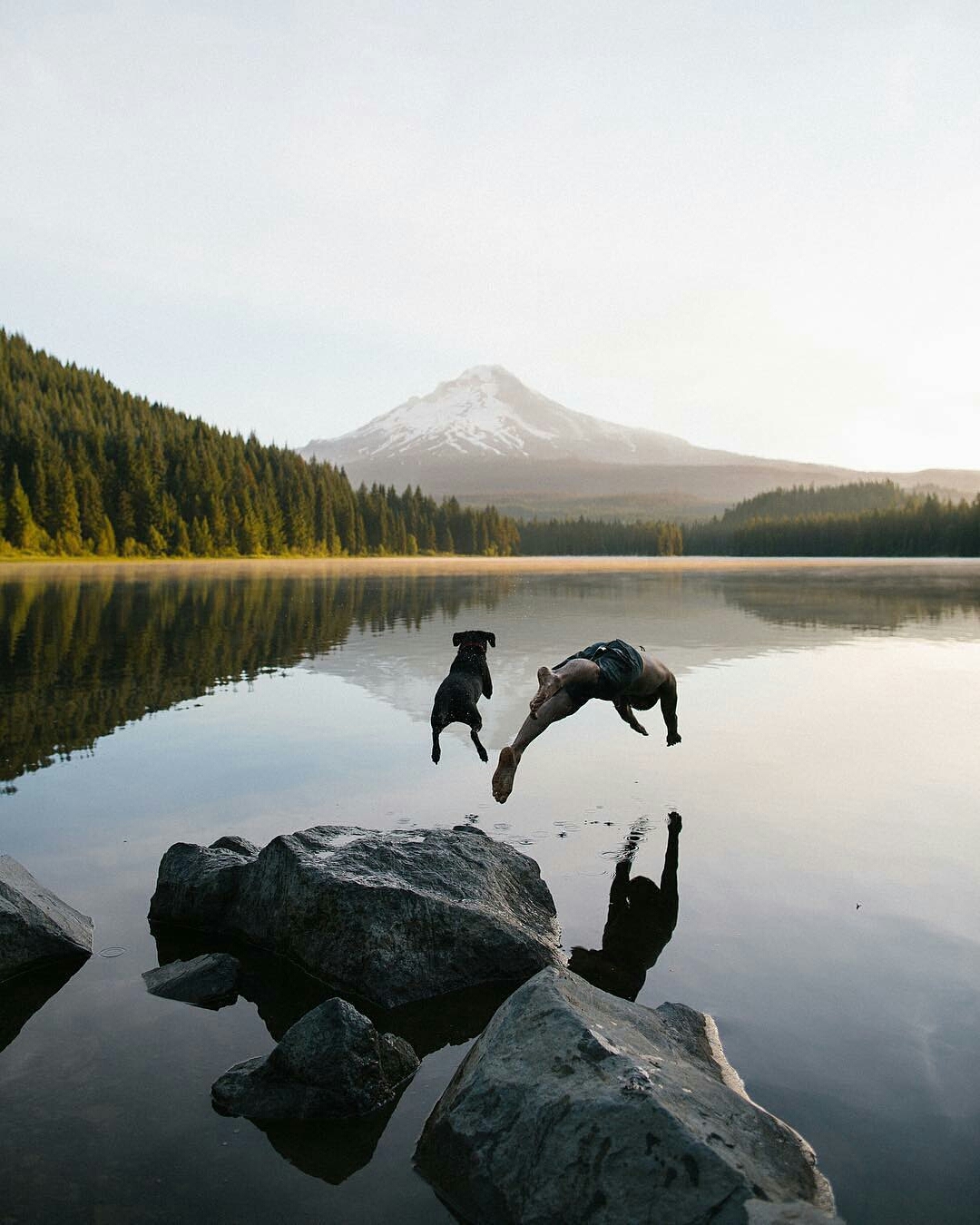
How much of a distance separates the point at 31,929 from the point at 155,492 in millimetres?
132085

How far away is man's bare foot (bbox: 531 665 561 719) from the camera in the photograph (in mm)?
9469

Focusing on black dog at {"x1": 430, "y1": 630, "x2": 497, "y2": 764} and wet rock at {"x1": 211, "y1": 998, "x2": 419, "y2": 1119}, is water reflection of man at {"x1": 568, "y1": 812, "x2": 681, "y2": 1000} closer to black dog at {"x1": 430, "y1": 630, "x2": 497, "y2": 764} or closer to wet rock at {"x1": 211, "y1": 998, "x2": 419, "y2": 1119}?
wet rock at {"x1": 211, "y1": 998, "x2": 419, "y2": 1119}

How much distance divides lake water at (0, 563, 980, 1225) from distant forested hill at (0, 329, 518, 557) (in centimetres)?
10343

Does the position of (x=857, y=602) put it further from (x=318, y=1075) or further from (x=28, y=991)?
(x=318, y=1075)

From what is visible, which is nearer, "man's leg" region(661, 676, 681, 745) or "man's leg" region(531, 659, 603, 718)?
"man's leg" region(531, 659, 603, 718)

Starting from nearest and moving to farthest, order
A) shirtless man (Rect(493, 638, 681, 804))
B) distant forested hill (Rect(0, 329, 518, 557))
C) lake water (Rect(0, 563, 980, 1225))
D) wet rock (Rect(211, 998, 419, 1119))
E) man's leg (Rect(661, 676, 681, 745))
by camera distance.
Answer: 1. lake water (Rect(0, 563, 980, 1225))
2. wet rock (Rect(211, 998, 419, 1119))
3. shirtless man (Rect(493, 638, 681, 804))
4. man's leg (Rect(661, 676, 681, 745))
5. distant forested hill (Rect(0, 329, 518, 557))

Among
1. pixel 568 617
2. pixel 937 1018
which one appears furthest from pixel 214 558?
pixel 937 1018

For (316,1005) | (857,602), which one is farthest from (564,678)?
(857,602)

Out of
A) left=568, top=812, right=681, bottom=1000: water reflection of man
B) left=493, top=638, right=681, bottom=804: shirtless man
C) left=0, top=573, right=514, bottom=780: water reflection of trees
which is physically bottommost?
left=568, top=812, right=681, bottom=1000: water reflection of man

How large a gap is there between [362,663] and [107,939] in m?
16.8

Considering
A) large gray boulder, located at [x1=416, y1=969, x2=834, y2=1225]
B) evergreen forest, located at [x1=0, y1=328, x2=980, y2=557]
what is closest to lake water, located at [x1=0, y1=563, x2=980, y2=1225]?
large gray boulder, located at [x1=416, y1=969, x2=834, y2=1225]

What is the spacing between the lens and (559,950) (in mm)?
7746

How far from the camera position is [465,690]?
38.8 ft

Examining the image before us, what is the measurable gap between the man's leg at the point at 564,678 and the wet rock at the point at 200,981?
3.77m
